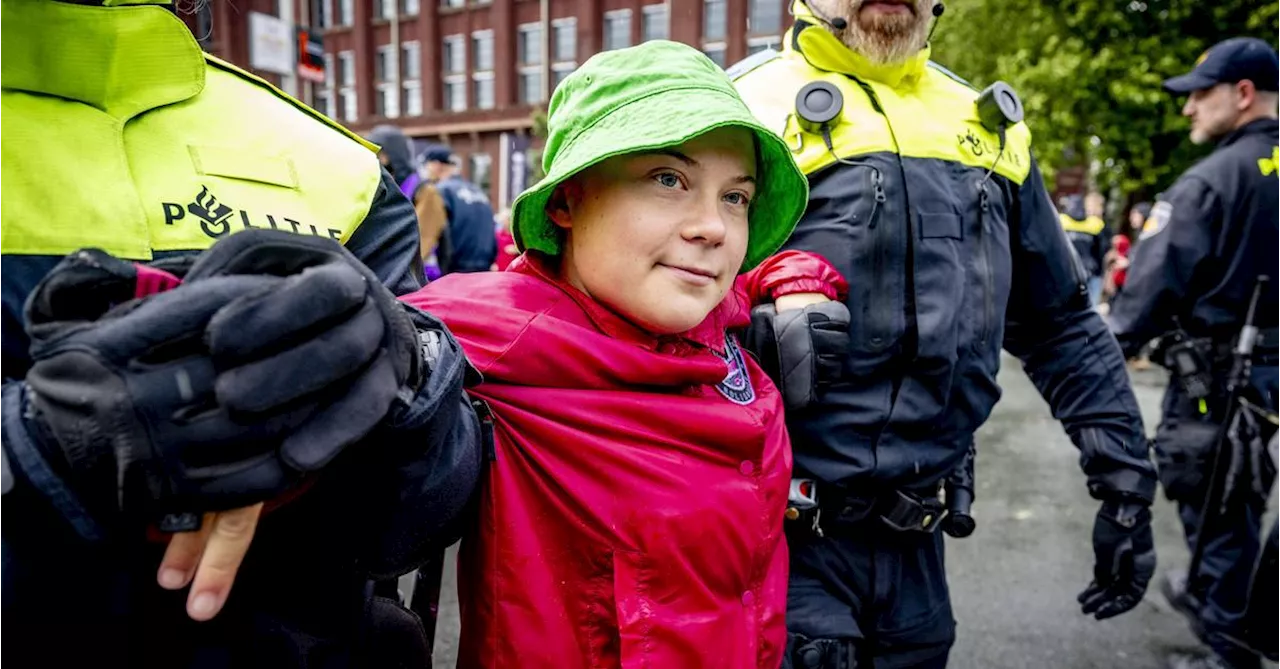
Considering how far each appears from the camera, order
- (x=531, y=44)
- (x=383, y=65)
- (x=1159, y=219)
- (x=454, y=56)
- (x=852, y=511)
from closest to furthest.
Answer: (x=852, y=511) < (x=1159, y=219) < (x=531, y=44) < (x=454, y=56) < (x=383, y=65)

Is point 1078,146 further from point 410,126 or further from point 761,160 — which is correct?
point 410,126

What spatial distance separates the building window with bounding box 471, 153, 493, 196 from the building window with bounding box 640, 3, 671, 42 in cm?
725

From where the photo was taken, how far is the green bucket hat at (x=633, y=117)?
1.15m

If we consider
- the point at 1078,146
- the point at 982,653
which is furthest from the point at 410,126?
the point at 982,653

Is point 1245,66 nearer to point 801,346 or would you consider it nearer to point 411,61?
point 801,346

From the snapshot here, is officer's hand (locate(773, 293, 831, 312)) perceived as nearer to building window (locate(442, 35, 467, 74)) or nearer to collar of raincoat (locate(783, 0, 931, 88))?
collar of raincoat (locate(783, 0, 931, 88))

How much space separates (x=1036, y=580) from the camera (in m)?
4.11

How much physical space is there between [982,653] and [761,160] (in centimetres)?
285

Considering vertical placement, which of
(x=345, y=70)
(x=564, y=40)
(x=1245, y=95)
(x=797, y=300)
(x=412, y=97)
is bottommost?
(x=412, y=97)

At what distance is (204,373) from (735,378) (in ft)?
2.84

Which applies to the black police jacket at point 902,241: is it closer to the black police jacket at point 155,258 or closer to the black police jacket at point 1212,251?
the black police jacket at point 155,258

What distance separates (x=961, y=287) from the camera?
1.76 metres

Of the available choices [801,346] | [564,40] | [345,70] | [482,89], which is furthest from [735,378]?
[345,70]

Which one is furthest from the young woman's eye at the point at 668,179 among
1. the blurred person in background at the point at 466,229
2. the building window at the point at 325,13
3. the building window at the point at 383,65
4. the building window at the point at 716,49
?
the building window at the point at 325,13
